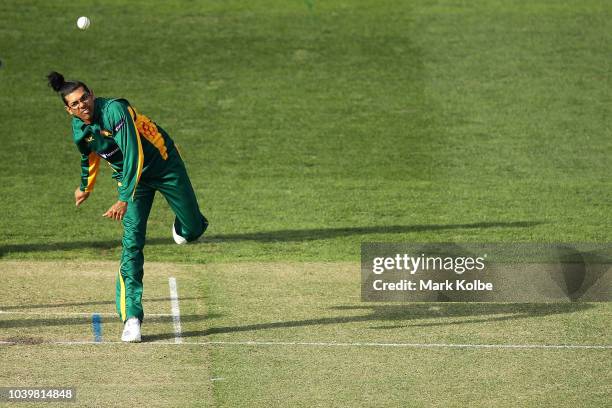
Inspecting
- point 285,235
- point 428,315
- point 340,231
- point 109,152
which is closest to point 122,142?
point 109,152

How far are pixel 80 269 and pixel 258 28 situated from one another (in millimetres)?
10983

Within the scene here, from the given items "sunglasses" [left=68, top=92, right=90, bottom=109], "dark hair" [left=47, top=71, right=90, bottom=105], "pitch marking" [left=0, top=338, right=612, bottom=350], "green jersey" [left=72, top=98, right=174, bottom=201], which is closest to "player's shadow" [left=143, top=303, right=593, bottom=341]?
"pitch marking" [left=0, top=338, right=612, bottom=350]

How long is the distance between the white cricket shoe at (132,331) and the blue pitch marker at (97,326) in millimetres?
234

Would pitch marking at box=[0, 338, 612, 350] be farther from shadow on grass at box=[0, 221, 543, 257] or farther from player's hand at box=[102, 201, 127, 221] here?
shadow on grass at box=[0, 221, 543, 257]

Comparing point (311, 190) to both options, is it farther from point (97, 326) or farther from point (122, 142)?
point (122, 142)

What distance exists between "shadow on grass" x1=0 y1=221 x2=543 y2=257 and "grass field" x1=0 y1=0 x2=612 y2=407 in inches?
2.0

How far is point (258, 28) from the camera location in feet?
73.2

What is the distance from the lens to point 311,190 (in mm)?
15703

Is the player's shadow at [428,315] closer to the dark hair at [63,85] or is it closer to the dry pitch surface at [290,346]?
the dry pitch surface at [290,346]

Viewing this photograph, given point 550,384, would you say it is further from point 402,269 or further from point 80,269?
point 80,269

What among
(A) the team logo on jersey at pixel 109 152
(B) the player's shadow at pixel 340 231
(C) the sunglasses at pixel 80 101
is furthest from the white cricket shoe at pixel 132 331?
(B) the player's shadow at pixel 340 231

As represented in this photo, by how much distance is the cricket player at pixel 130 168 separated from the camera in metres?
9.40

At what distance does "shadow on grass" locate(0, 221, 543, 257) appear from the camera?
13.1m

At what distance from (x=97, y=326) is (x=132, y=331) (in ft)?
2.20
